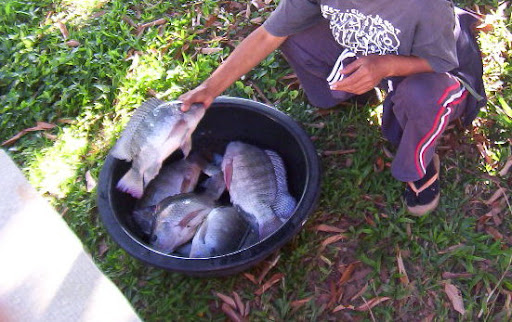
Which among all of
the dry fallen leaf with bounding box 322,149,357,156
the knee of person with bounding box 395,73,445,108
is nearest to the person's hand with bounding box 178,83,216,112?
the dry fallen leaf with bounding box 322,149,357,156

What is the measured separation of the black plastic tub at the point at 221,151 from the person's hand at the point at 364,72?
0.42 metres

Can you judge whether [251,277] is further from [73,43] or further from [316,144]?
[73,43]

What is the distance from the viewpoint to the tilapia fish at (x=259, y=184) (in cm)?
295

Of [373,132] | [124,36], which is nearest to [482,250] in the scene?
[373,132]

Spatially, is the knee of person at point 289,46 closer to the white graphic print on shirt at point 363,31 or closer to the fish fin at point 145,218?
the white graphic print on shirt at point 363,31

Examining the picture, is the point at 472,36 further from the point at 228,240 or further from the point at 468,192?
the point at 228,240

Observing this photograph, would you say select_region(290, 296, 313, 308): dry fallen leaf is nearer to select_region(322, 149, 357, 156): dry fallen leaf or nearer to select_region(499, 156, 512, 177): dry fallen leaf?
select_region(322, 149, 357, 156): dry fallen leaf

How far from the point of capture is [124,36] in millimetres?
4344

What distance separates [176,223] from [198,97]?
0.71 m

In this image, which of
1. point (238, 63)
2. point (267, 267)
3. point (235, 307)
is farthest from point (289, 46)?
point (235, 307)

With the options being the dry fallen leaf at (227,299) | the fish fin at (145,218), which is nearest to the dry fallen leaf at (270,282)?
the dry fallen leaf at (227,299)

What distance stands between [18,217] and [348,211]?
200cm

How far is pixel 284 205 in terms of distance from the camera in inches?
117

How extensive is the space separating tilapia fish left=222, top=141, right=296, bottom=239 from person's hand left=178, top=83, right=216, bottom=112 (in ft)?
1.37
